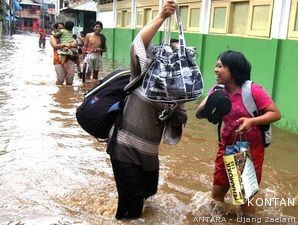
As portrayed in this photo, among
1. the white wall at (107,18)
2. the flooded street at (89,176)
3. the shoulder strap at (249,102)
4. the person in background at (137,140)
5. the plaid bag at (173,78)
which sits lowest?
the flooded street at (89,176)

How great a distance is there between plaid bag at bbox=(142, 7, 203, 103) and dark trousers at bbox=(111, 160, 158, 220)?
70 centimetres

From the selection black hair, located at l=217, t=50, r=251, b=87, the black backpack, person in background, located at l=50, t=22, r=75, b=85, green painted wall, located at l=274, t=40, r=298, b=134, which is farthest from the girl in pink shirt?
person in background, located at l=50, t=22, r=75, b=85

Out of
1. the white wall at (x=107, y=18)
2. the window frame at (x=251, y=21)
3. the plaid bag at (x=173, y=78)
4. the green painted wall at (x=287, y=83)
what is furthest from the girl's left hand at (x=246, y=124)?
the white wall at (x=107, y=18)

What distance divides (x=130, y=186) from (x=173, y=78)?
3.21ft

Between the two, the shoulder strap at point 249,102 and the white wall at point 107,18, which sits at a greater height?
the white wall at point 107,18

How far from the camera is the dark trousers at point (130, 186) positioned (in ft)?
11.8

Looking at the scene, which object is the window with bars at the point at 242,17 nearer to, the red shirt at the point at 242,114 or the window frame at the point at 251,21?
the window frame at the point at 251,21

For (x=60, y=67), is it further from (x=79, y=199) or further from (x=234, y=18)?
(x=79, y=199)

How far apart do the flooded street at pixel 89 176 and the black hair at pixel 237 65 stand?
1332 millimetres

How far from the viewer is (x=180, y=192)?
4871 millimetres

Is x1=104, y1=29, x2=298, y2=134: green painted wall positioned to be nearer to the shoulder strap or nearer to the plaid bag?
the shoulder strap

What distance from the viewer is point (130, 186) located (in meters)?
3.58

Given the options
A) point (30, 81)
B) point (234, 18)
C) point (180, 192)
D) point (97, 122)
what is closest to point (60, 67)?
point (30, 81)

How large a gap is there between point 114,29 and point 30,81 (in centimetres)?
971
